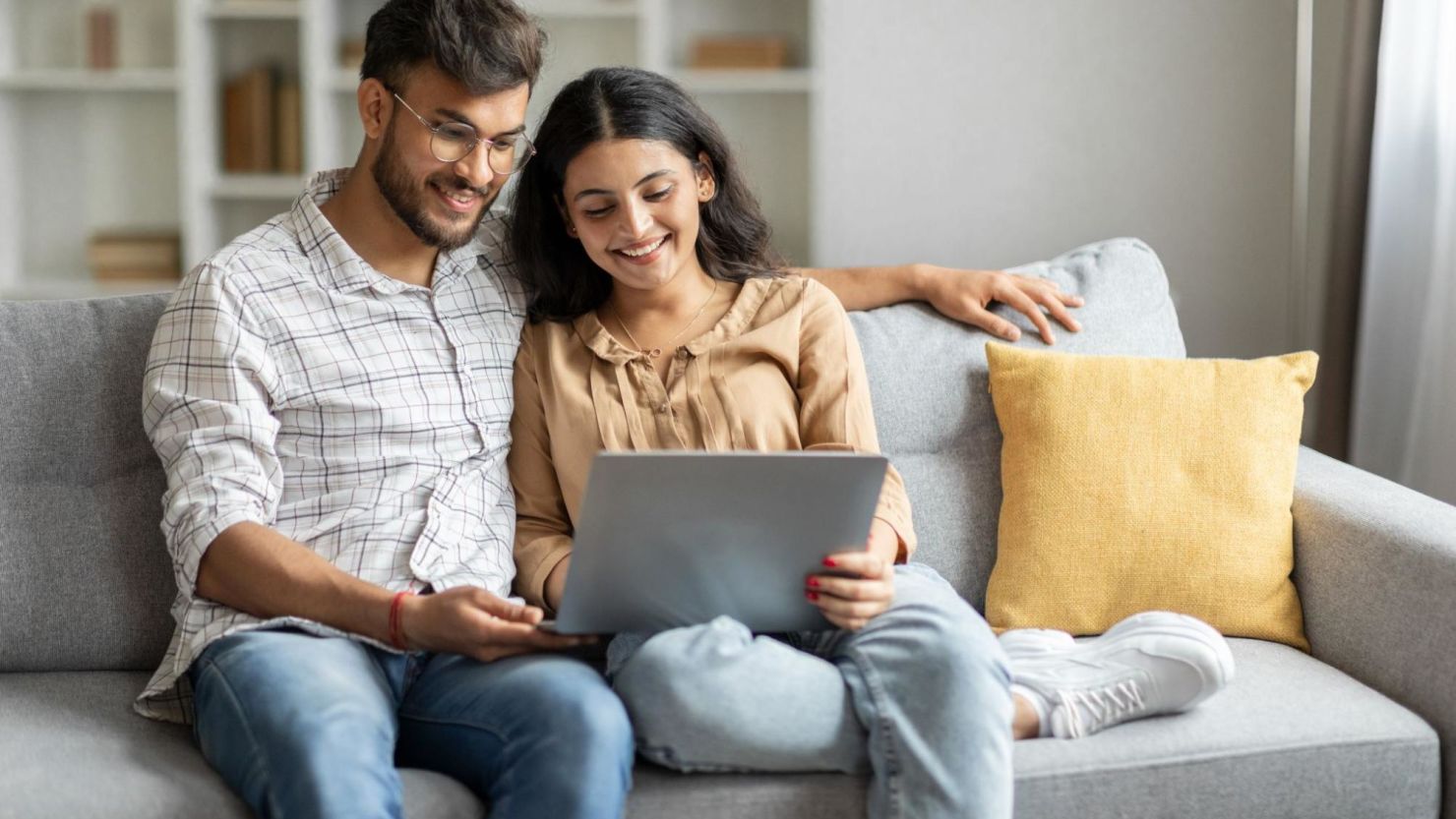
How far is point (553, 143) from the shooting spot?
180cm

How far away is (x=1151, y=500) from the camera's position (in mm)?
1833

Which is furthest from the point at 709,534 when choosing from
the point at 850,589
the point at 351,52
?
the point at 351,52

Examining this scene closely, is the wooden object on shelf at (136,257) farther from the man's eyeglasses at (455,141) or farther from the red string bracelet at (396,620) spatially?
the red string bracelet at (396,620)

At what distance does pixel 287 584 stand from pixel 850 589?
1.94 ft

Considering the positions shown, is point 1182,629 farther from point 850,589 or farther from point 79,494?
point 79,494

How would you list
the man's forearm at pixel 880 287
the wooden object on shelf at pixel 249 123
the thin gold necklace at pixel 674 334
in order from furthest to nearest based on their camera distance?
1. the wooden object on shelf at pixel 249 123
2. the man's forearm at pixel 880 287
3. the thin gold necklace at pixel 674 334

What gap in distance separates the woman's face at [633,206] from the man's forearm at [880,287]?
33 centimetres

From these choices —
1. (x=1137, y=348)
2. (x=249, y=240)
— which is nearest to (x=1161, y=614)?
(x=1137, y=348)

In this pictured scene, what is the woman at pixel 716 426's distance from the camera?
143 centimetres

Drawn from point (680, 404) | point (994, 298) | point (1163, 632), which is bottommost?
point (1163, 632)

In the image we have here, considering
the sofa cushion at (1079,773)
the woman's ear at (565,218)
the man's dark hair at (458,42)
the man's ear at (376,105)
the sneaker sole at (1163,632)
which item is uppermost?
the man's dark hair at (458,42)

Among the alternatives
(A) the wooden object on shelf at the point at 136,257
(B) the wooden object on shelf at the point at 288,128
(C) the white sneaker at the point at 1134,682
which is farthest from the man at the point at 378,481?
(A) the wooden object on shelf at the point at 136,257

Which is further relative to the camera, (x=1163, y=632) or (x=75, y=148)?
(x=75, y=148)

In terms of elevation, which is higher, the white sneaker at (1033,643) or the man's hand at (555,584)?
the man's hand at (555,584)
